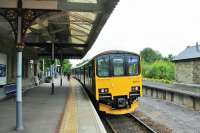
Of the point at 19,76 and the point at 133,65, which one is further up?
the point at 133,65

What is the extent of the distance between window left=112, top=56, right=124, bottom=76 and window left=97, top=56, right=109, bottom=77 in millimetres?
301

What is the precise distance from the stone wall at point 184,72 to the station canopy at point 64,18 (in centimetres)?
1445

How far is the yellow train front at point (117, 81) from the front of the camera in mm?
16797

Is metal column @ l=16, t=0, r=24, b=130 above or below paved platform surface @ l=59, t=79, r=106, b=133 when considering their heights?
above

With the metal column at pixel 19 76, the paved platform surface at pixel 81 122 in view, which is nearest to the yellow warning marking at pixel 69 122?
the paved platform surface at pixel 81 122

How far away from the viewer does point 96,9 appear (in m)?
15.2

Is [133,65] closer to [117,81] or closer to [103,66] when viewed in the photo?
[117,81]

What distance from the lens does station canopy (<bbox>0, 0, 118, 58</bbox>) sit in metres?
11.5

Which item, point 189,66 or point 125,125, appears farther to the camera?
point 189,66

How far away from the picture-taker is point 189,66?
4253 cm

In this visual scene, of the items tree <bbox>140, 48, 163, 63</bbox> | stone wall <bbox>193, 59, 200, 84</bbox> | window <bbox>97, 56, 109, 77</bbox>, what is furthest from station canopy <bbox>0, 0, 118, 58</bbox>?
tree <bbox>140, 48, 163, 63</bbox>

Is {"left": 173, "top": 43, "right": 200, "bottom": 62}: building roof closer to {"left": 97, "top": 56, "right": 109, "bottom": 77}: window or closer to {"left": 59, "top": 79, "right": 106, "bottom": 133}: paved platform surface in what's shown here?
{"left": 97, "top": 56, "right": 109, "bottom": 77}: window

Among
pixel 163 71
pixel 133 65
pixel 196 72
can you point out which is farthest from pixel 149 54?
pixel 133 65

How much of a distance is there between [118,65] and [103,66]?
0.64m
